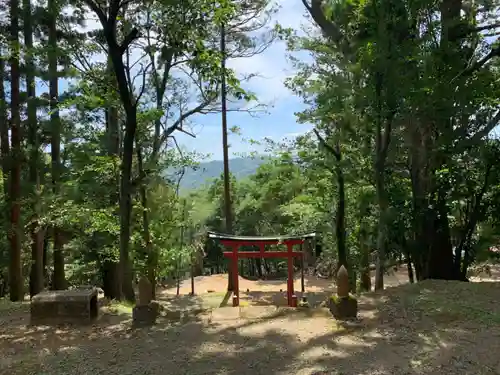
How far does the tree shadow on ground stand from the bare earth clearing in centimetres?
1

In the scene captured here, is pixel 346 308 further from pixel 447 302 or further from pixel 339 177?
pixel 339 177

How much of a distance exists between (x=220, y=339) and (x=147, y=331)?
1.14 meters

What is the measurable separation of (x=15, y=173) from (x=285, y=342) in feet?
25.0

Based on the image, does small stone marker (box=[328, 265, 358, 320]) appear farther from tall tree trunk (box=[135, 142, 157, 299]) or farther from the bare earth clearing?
tall tree trunk (box=[135, 142, 157, 299])

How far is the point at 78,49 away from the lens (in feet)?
31.7

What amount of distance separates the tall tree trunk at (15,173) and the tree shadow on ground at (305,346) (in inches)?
192

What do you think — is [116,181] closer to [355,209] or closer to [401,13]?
[355,209]

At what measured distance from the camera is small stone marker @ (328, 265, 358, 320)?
609 centimetres

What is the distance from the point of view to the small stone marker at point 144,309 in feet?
20.4

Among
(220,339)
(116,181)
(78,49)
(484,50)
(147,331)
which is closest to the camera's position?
(220,339)

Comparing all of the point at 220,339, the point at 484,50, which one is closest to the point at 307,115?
the point at 484,50

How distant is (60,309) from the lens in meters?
→ 6.43

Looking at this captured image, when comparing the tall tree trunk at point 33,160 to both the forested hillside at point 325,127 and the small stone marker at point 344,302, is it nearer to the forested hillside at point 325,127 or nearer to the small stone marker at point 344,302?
the forested hillside at point 325,127

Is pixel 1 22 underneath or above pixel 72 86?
above
